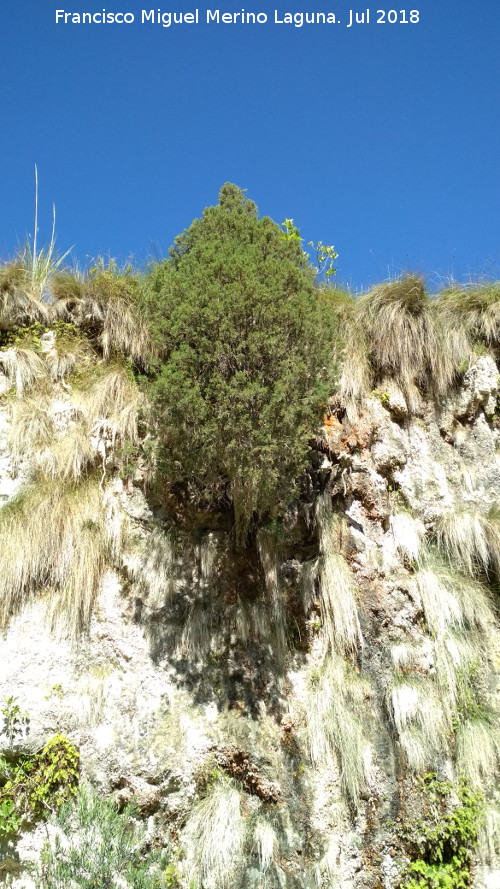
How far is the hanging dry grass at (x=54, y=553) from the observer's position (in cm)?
462

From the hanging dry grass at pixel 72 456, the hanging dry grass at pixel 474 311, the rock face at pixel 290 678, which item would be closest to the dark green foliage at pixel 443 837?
the rock face at pixel 290 678

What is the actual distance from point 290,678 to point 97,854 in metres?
1.84

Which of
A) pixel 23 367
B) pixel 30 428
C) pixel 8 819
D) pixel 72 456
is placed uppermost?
pixel 23 367

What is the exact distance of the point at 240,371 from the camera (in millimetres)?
4441

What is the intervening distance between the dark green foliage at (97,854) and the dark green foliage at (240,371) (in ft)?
7.42

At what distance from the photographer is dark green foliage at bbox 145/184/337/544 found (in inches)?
A: 170

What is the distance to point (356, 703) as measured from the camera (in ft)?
15.5

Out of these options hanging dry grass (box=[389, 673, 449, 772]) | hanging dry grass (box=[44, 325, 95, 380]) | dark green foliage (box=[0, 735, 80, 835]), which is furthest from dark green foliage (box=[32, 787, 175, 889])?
hanging dry grass (box=[44, 325, 95, 380])

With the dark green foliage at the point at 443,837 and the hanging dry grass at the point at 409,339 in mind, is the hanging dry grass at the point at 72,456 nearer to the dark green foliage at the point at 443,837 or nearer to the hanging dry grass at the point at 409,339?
the hanging dry grass at the point at 409,339

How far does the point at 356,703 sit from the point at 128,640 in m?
1.91

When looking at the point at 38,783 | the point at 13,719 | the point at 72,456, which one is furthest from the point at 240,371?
the point at 38,783

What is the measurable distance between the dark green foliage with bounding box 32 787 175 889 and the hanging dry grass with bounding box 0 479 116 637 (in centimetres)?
124

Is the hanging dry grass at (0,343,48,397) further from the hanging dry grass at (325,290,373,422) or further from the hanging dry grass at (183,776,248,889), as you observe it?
the hanging dry grass at (183,776,248,889)

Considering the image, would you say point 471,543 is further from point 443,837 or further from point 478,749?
point 443,837
